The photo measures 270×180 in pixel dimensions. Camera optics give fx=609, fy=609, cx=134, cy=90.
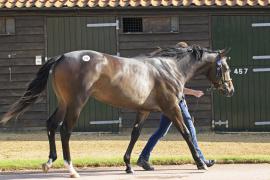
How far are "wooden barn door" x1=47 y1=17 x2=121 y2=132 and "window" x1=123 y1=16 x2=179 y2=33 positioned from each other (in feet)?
1.28

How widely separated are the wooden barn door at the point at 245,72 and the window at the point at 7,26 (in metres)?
5.18

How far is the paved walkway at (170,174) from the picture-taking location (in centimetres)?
856

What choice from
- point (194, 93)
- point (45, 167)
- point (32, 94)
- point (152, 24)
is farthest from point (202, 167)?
point (152, 24)

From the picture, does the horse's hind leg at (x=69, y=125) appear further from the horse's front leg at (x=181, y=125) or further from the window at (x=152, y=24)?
the window at (x=152, y=24)

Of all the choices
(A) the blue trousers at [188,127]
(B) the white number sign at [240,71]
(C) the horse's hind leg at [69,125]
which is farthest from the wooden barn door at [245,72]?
(C) the horse's hind leg at [69,125]

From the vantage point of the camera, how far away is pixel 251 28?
50.8 feet

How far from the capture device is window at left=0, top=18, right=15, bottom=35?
51.6 feet

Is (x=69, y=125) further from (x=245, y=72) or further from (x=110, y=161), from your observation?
(x=245, y=72)

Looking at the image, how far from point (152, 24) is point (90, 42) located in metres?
1.65

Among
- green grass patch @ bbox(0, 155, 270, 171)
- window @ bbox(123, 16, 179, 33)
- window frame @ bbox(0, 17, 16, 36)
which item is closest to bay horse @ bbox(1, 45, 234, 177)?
green grass patch @ bbox(0, 155, 270, 171)

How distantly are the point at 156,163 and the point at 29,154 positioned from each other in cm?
305

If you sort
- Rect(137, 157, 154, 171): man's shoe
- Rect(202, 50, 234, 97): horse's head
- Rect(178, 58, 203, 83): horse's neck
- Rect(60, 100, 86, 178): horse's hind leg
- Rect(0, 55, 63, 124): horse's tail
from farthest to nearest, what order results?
1. Rect(202, 50, 234, 97): horse's head
2. Rect(178, 58, 203, 83): horse's neck
3. Rect(137, 157, 154, 171): man's shoe
4. Rect(0, 55, 63, 124): horse's tail
5. Rect(60, 100, 86, 178): horse's hind leg

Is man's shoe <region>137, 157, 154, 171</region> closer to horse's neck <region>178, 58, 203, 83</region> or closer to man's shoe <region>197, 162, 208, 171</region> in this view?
man's shoe <region>197, 162, 208, 171</region>

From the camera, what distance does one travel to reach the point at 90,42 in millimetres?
15586
